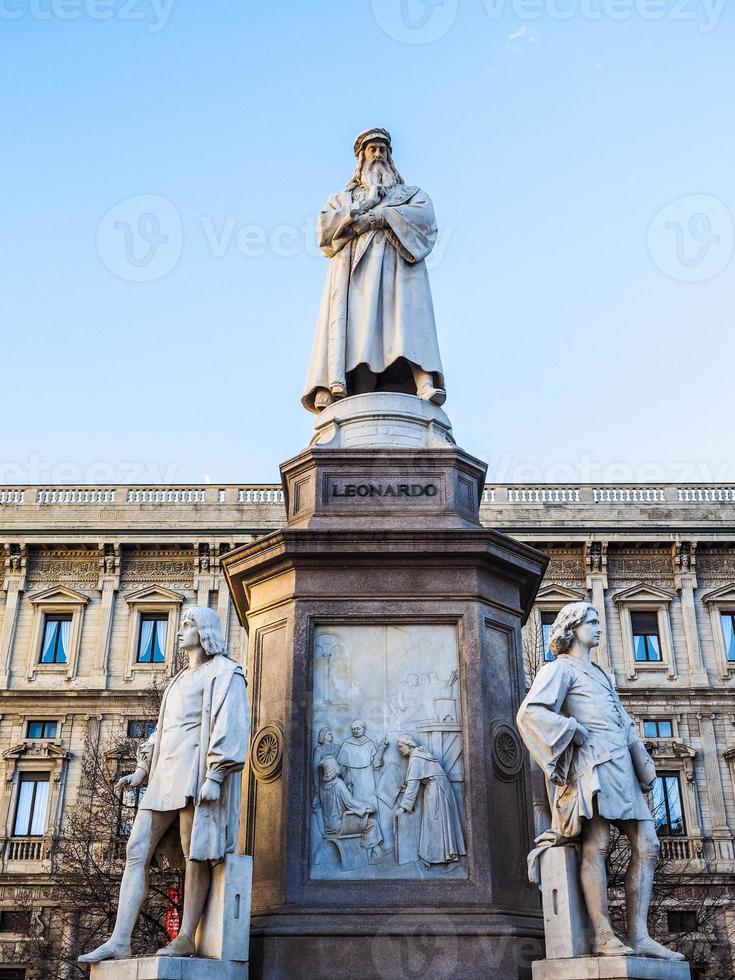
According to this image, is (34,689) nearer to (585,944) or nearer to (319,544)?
(319,544)

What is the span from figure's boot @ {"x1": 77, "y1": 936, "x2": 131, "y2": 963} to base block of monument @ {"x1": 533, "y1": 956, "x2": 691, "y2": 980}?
102 inches

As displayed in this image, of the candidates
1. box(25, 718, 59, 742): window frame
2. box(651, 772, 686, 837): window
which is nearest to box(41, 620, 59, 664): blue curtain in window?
box(25, 718, 59, 742): window frame

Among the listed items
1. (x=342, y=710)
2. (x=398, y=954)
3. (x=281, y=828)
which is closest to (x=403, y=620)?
(x=342, y=710)

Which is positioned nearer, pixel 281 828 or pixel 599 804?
pixel 599 804

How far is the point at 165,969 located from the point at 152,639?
30.7m

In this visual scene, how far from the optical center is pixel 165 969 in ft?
21.3

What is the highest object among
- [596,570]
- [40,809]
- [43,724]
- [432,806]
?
[596,570]

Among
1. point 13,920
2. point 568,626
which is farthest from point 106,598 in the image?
point 568,626

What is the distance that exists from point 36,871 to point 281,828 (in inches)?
1094

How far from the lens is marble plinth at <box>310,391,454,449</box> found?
10117 mm

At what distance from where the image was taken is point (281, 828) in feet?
26.0

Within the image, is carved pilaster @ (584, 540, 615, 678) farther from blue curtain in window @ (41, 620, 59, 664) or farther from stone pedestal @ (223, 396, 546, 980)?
stone pedestal @ (223, 396, 546, 980)

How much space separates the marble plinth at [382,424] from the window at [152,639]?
2696cm

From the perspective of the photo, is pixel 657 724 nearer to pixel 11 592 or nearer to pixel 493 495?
pixel 493 495
